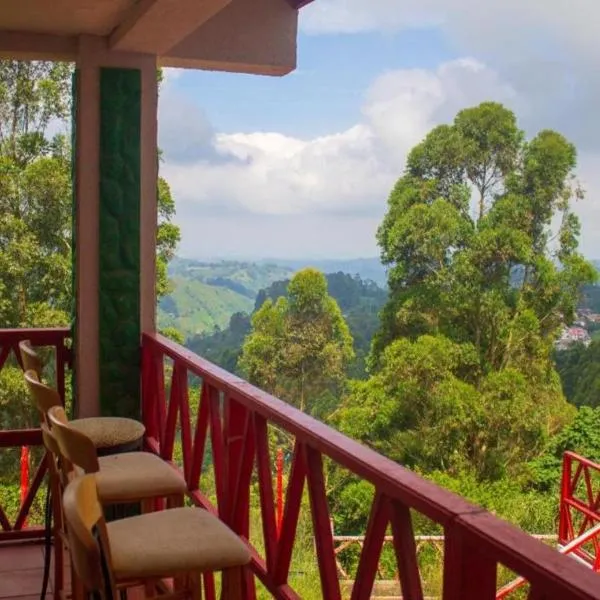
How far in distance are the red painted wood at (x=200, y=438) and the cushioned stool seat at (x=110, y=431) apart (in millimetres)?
189

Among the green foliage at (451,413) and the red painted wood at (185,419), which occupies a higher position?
the red painted wood at (185,419)

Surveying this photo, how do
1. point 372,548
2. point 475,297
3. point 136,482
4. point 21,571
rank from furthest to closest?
point 475,297 < point 21,571 < point 136,482 < point 372,548

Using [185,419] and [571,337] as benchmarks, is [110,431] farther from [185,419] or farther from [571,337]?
[571,337]

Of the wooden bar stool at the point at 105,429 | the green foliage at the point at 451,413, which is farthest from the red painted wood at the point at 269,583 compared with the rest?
the green foliage at the point at 451,413

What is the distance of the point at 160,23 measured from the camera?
3.20 meters

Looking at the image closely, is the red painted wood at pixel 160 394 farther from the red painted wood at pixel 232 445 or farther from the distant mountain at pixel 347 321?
the distant mountain at pixel 347 321

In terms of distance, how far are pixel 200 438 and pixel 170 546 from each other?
1065mm

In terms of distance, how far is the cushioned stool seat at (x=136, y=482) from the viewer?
237 cm

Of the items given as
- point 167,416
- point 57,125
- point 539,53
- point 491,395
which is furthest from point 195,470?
point 539,53

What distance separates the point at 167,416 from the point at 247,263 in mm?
46033

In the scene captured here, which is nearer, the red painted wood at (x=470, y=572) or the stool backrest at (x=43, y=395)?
the red painted wood at (x=470, y=572)

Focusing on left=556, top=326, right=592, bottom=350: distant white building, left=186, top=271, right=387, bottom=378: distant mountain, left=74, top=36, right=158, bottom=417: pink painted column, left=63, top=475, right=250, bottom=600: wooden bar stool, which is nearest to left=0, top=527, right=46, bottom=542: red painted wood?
left=74, top=36, right=158, bottom=417: pink painted column

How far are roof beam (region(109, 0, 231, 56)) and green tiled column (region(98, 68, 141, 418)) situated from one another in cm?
16

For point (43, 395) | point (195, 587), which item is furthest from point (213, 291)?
point (195, 587)
